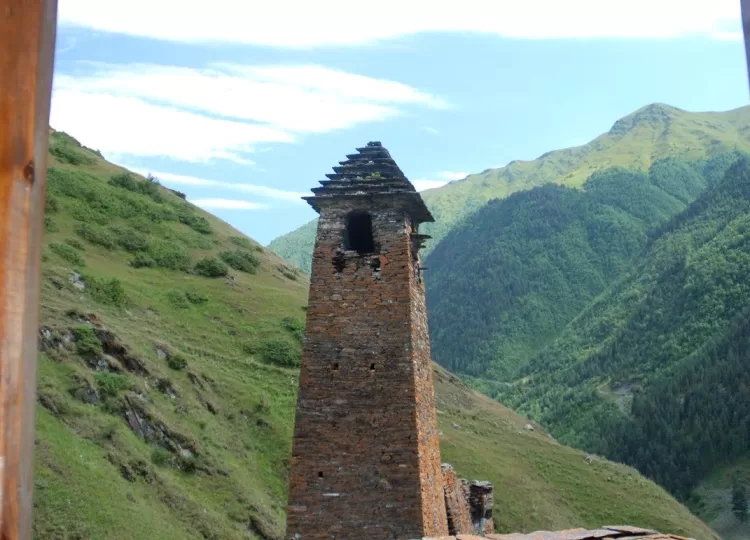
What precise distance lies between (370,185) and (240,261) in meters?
35.8

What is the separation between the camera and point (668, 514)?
33.6 metres

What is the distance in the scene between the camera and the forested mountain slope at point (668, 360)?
69938 mm

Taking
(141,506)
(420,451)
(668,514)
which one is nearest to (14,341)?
(420,451)

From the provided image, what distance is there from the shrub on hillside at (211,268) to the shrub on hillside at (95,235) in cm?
446

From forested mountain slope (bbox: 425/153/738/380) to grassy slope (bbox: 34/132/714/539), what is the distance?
257 feet

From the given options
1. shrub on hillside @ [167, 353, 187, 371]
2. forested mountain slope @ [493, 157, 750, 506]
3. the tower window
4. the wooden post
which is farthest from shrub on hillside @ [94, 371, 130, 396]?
forested mountain slope @ [493, 157, 750, 506]

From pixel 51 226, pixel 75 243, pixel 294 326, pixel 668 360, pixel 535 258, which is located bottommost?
pixel 668 360

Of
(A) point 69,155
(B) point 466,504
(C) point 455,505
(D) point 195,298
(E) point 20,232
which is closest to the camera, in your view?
(E) point 20,232

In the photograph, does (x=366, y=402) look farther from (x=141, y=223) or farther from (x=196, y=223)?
(x=196, y=223)

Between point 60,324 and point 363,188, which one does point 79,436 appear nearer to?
point 60,324

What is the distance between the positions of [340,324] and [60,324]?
16635 mm

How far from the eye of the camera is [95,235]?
4353 centimetres

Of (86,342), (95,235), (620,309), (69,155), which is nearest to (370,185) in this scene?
(86,342)

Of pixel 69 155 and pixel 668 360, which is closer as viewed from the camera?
pixel 69 155
